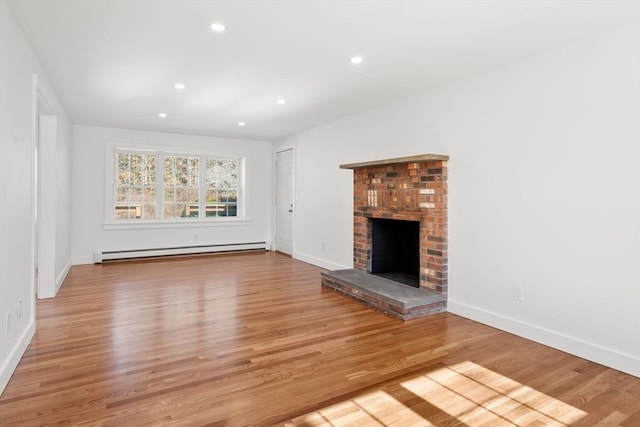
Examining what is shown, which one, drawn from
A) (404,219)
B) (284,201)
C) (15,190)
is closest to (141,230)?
(284,201)

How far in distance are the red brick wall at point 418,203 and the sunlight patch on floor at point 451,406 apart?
5.15 ft

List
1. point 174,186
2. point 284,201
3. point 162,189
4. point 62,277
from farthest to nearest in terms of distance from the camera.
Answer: point 284,201 → point 174,186 → point 162,189 → point 62,277

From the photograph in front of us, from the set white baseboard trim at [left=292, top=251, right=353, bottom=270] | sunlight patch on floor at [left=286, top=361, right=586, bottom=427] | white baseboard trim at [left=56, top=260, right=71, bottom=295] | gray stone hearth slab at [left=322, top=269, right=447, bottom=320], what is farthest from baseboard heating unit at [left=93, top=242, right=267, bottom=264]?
sunlight patch on floor at [left=286, top=361, right=586, bottom=427]

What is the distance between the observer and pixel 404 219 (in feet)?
13.5

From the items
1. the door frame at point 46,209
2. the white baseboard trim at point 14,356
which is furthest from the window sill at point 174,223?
the white baseboard trim at point 14,356

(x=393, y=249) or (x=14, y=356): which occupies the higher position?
(x=393, y=249)

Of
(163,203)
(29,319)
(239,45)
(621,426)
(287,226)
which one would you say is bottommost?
(621,426)

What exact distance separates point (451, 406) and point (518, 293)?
1.51 metres

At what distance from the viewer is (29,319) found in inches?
113

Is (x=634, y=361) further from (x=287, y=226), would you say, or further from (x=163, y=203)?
(x=163, y=203)

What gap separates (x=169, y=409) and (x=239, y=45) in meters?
2.55

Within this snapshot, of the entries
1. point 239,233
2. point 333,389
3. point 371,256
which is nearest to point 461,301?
point 371,256

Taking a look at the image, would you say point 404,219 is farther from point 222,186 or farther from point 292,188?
point 222,186

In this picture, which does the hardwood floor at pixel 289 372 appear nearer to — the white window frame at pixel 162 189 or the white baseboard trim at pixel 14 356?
the white baseboard trim at pixel 14 356
